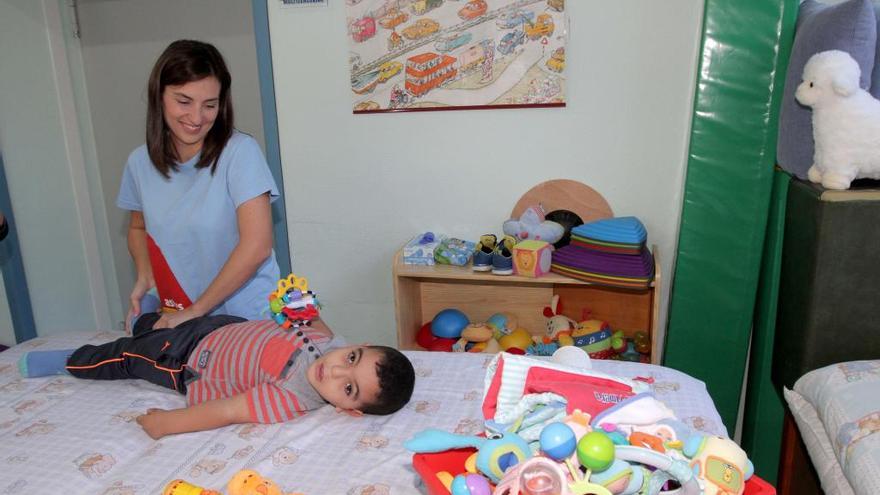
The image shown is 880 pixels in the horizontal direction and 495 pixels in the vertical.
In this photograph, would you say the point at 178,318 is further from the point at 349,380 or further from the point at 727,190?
the point at 727,190

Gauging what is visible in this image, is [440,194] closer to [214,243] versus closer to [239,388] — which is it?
[214,243]

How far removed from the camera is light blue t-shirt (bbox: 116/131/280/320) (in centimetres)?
183

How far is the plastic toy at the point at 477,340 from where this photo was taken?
2395mm

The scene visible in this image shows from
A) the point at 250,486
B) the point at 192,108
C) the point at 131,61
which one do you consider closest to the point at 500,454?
the point at 250,486

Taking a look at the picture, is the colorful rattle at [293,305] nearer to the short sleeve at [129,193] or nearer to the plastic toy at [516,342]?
the short sleeve at [129,193]

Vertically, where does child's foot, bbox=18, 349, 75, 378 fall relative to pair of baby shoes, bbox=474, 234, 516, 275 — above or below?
below

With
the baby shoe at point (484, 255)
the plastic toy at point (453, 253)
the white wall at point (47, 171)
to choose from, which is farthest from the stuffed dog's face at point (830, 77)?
the white wall at point (47, 171)

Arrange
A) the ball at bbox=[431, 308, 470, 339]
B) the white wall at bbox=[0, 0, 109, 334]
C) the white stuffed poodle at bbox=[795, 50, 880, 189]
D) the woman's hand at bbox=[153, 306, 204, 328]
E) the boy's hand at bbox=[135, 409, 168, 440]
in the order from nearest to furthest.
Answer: the boy's hand at bbox=[135, 409, 168, 440] → the white stuffed poodle at bbox=[795, 50, 880, 189] → the woman's hand at bbox=[153, 306, 204, 328] → the ball at bbox=[431, 308, 470, 339] → the white wall at bbox=[0, 0, 109, 334]

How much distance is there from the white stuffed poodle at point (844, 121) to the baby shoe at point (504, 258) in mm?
966

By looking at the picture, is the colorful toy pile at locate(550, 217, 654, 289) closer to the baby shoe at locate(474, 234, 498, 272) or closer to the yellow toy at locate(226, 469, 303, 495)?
the baby shoe at locate(474, 234, 498, 272)

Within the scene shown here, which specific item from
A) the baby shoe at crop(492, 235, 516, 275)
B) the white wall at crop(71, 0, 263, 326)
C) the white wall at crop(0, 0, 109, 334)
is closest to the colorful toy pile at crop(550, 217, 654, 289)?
the baby shoe at crop(492, 235, 516, 275)

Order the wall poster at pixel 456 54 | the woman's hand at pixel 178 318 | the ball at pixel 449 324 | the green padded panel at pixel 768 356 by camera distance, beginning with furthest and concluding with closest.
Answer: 1. the ball at pixel 449 324
2. the wall poster at pixel 456 54
3. the green padded panel at pixel 768 356
4. the woman's hand at pixel 178 318

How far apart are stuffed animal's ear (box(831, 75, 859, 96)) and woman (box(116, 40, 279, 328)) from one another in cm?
154

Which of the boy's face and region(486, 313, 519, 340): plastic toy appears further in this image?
region(486, 313, 519, 340): plastic toy
